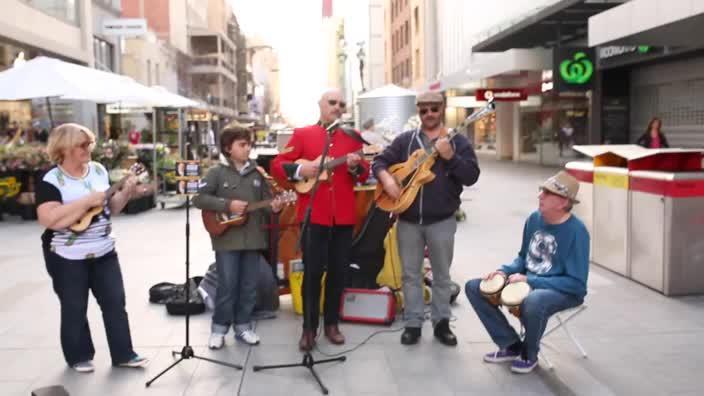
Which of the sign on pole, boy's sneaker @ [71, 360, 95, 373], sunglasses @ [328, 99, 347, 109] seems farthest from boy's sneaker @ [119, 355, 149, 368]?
the sign on pole

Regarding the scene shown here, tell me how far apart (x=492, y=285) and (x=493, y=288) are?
0.12 ft

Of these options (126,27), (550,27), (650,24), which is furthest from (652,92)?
(126,27)

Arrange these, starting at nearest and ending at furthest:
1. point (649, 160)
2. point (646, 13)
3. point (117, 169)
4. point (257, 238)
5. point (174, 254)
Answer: point (257, 238) < point (649, 160) < point (174, 254) < point (646, 13) < point (117, 169)

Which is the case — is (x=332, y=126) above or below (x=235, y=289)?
above

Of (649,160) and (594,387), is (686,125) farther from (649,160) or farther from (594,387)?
(594,387)

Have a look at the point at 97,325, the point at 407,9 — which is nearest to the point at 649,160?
the point at 97,325

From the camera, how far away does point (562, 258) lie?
4.84 m

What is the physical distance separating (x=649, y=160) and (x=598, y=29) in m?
7.65

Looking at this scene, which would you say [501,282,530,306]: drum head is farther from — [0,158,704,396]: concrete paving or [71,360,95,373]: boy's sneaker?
[71,360,95,373]: boy's sneaker

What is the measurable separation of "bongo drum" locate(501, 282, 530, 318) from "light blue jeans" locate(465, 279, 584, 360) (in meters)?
0.03

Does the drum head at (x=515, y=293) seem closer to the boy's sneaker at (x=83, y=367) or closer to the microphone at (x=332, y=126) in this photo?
the microphone at (x=332, y=126)

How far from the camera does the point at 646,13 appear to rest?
497 inches

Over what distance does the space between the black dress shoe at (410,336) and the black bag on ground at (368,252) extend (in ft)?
3.38

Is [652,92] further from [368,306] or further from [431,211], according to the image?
[431,211]
